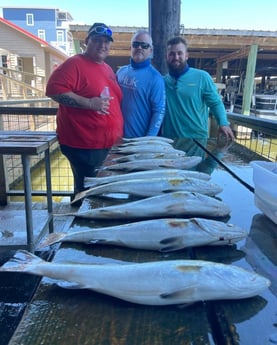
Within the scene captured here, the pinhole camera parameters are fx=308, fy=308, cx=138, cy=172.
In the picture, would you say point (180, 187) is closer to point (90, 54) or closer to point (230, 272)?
point (230, 272)

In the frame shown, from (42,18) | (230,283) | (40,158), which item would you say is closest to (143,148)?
(230,283)

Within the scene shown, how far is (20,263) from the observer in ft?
3.23

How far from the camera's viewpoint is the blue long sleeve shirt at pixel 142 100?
327 centimetres

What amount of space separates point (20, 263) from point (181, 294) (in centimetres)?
52

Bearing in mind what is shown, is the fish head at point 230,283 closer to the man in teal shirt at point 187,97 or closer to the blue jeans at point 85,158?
the blue jeans at point 85,158

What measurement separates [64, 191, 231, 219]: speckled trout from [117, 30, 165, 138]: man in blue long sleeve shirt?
6.56 ft

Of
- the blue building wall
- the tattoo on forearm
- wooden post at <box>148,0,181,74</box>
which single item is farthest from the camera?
the blue building wall

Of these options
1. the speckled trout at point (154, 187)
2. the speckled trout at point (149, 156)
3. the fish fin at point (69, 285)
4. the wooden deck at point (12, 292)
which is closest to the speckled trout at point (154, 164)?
the speckled trout at point (149, 156)

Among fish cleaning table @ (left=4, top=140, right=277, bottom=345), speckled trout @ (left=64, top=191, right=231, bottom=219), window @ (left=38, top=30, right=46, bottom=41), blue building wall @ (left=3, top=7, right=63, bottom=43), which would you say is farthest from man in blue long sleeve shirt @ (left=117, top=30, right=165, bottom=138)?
window @ (left=38, top=30, right=46, bottom=41)

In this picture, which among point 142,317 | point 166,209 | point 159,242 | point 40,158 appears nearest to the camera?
point 142,317

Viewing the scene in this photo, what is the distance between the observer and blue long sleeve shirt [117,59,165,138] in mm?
3270

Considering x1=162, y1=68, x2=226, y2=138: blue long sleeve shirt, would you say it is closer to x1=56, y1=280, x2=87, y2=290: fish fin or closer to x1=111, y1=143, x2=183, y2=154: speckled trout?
x1=111, y1=143, x2=183, y2=154: speckled trout

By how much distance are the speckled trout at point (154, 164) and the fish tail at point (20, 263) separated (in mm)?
1099

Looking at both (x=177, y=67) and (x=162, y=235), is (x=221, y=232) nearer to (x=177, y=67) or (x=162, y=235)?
(x=162, y=235)
